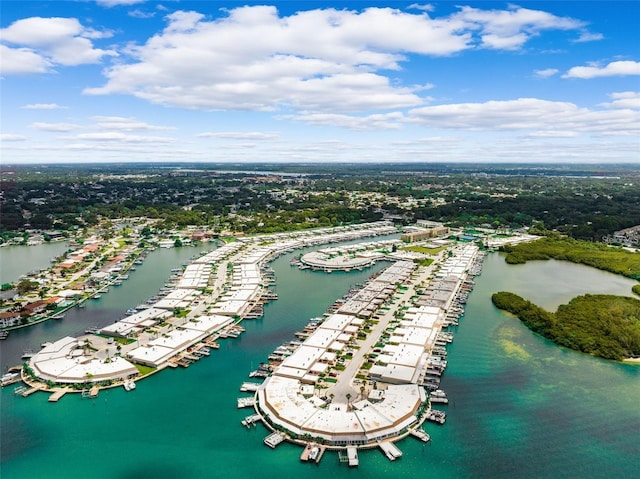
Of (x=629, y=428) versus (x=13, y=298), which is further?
(x=13, y=298)

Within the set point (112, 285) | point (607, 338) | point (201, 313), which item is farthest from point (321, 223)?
point (607, 338)

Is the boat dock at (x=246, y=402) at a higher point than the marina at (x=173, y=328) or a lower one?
lower

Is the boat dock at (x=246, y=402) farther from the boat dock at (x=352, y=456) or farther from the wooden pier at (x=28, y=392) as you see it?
the wooden pier at (x=28, y=392)

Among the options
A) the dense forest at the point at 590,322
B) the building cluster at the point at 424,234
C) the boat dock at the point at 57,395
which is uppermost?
the building cluster at the point at 424,234

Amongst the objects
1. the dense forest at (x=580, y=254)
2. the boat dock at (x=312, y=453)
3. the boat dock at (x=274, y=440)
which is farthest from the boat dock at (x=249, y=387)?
the dense forest at (x=580, y=254)

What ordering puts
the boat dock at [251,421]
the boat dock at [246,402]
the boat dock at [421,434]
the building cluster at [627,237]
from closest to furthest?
the boat dock at [421,434] < the boat dock at [251,421] < the boat dock at [246,402] < the building cluster at [627,237]

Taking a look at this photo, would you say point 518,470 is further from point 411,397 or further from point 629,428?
point 629,428
